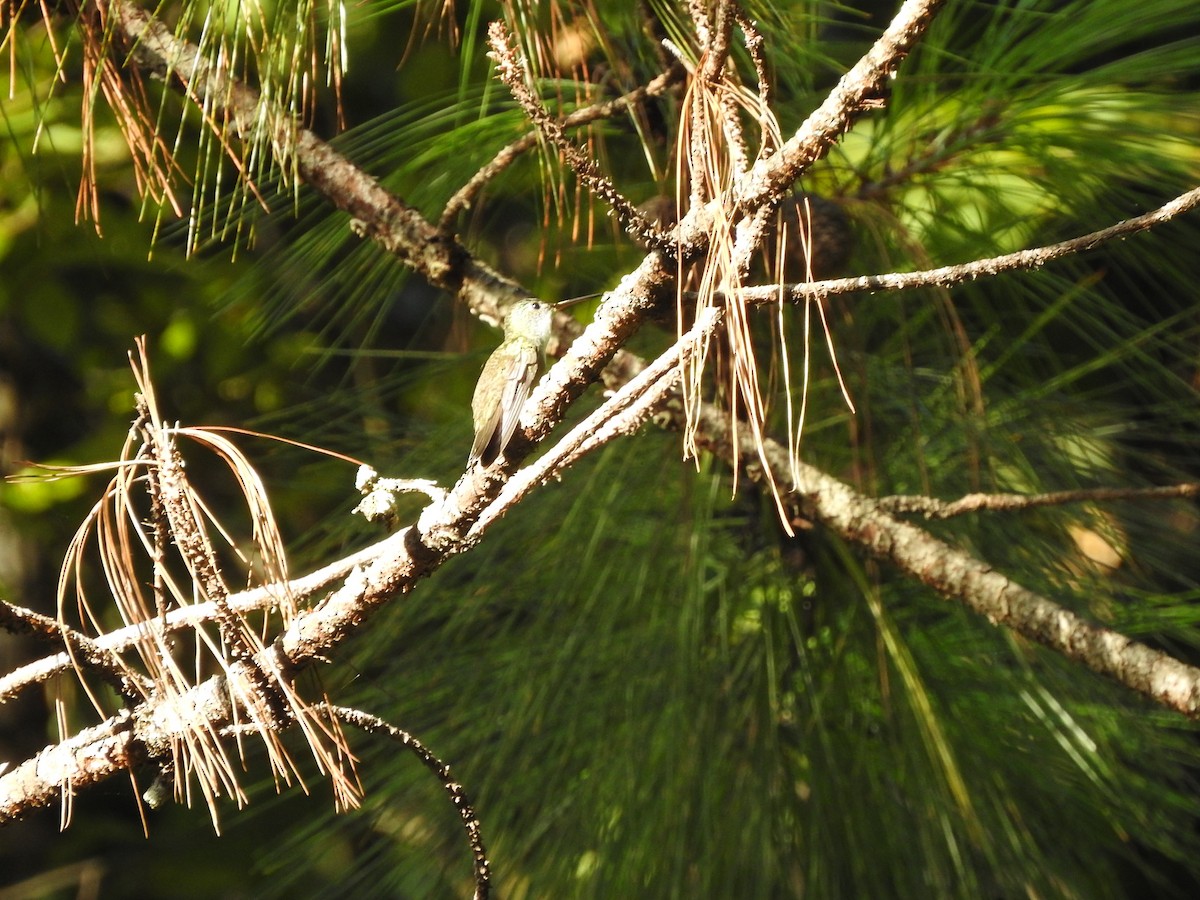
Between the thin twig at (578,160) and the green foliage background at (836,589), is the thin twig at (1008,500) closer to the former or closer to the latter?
the green foliage background at (836,589)

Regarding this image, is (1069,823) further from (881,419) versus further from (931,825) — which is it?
(881,419)

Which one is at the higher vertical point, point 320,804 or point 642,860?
point 642,860

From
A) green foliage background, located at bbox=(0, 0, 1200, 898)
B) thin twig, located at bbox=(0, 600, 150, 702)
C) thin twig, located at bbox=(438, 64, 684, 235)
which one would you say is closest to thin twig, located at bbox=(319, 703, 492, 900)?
thin twig, located at bbox=(0, 600, 150, 702)

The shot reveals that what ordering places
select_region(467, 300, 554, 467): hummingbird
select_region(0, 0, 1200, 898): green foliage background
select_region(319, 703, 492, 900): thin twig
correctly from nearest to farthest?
select_region(319, 703, 492, 900): thin twig
select_region(467, 300, 554, 467): hummingbird
select_region(0, 0, 1200, 898): green foliage background

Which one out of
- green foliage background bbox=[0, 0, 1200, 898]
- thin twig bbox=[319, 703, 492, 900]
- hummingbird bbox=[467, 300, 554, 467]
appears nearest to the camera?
thin twig bbox=[319, 703, 492, 900]

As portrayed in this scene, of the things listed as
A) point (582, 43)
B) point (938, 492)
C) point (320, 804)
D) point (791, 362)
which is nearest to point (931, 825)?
point (938, 492)

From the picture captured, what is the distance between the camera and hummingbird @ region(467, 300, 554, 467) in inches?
25.7

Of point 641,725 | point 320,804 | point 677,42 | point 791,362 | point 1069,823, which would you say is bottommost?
point 320,804

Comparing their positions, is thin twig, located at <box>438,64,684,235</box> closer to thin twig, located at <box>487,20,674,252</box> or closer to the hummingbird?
the hummingbird

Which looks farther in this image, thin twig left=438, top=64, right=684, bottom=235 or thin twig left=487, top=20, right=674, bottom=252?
thin twig left=438, top=64, right=684, bottom=235

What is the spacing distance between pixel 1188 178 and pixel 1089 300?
13 cm

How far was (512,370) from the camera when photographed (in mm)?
699

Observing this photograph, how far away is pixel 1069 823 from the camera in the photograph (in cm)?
96

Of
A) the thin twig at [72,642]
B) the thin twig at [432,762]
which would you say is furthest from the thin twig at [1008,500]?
the thin twig at [72,642]
